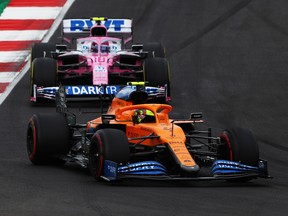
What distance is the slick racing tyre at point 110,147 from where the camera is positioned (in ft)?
42.5

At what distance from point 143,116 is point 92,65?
8.29 meters

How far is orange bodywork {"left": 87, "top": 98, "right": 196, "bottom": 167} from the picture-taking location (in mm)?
13148

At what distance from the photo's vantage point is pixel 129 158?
42.7ft

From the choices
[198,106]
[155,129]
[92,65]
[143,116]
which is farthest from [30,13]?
[155,129]

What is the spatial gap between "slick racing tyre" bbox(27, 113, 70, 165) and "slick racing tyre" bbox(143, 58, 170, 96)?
7254 mm

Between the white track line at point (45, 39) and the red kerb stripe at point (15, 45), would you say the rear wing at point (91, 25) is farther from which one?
the red kerb stripe at point (15, 45)

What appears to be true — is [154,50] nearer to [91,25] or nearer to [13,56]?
[91,25]

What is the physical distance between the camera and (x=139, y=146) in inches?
548

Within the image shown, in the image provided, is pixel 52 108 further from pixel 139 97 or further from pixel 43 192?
pixel 43 192

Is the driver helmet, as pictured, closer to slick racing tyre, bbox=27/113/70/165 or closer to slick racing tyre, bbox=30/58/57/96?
slick racing tyre, bbox=27/113/70/165

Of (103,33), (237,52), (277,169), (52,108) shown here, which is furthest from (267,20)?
(277,169)

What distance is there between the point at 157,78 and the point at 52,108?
7.72ft

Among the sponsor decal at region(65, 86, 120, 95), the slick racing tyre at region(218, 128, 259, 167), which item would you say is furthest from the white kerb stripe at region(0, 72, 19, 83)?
the slick racing tyre at region(218, 128, 259, 167)

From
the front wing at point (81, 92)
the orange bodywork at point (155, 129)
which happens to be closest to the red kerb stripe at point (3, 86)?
the front wing at point (81, 92)
